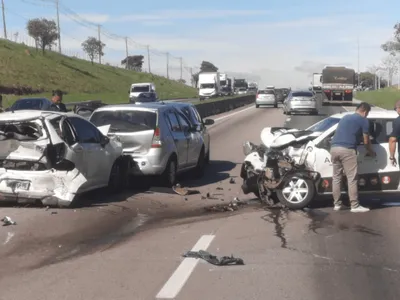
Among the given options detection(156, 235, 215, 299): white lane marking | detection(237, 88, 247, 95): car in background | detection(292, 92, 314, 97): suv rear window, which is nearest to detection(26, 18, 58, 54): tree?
detection(237, 88, 247, 95): car in background

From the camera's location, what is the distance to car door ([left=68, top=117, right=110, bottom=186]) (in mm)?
10898

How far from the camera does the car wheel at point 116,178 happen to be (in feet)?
38.9

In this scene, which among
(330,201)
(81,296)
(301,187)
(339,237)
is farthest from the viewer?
(330,201)

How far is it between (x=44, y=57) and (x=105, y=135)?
78876mm

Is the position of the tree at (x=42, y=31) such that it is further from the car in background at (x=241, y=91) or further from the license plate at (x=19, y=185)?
the license plate at (x=19, y=185)

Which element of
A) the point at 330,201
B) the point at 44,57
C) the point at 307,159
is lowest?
the point at 330,201

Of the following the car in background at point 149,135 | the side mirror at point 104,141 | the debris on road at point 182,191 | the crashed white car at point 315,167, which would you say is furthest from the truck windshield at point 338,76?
the side mirror at point 104,141

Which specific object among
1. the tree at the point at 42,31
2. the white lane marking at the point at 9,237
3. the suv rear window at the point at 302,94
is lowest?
the white lane marking at the point at 9,237

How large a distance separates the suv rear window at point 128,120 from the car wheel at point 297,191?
10.1ft

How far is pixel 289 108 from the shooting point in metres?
43.2

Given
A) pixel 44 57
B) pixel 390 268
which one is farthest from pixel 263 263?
pixel 44 57

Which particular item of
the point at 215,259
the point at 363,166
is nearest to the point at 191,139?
the point at 363,166

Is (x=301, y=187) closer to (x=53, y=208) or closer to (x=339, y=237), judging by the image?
(x=339, y=237)

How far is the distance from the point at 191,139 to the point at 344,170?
185 inches
